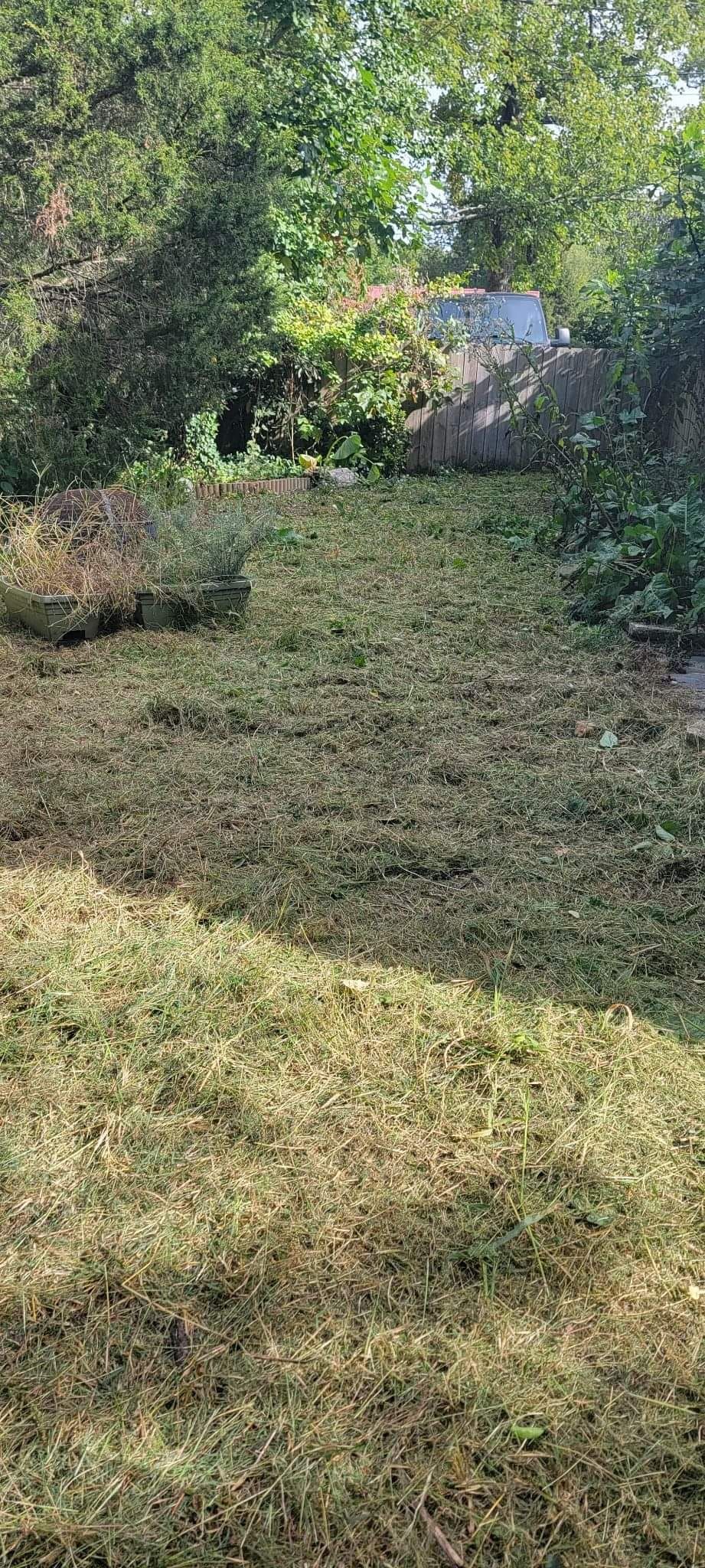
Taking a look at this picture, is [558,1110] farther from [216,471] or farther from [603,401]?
[216,471]

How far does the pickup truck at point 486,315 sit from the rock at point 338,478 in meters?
2.58

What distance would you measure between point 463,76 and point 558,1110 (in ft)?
91.4

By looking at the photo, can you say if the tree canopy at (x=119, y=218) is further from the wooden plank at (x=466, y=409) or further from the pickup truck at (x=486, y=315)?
the wooden plank at (x=466, y=409)

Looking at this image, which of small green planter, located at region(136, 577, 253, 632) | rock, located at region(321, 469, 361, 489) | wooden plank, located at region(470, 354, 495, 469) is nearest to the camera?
small green planter, located at region(136, 577, 253, 632)

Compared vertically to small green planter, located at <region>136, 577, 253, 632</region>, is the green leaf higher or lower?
lower

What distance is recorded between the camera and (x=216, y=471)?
10578 millimetres

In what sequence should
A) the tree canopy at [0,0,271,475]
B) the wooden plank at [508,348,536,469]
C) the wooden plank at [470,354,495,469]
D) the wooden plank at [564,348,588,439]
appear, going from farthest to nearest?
1. the wooden plank at [564,348,588,439]
2. the wooden plank at [470,354,495,469]
3. the wooden plank at [508,348,536,469]
4. the tree canopy at [0,0,271,475]

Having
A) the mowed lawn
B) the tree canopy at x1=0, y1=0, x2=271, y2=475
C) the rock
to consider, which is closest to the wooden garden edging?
the rock

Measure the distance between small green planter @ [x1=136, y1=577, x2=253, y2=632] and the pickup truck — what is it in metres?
7.96

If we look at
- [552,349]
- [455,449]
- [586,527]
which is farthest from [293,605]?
[552,349]

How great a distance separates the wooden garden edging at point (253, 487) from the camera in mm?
10047

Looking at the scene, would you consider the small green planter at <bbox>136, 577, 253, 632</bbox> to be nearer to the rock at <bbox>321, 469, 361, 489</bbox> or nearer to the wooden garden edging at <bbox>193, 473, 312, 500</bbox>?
the wooden garden edging at <bbox>193, 473, 312, 500</bbox>

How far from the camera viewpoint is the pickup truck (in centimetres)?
1266

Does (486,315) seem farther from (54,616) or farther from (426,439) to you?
(54,616)
